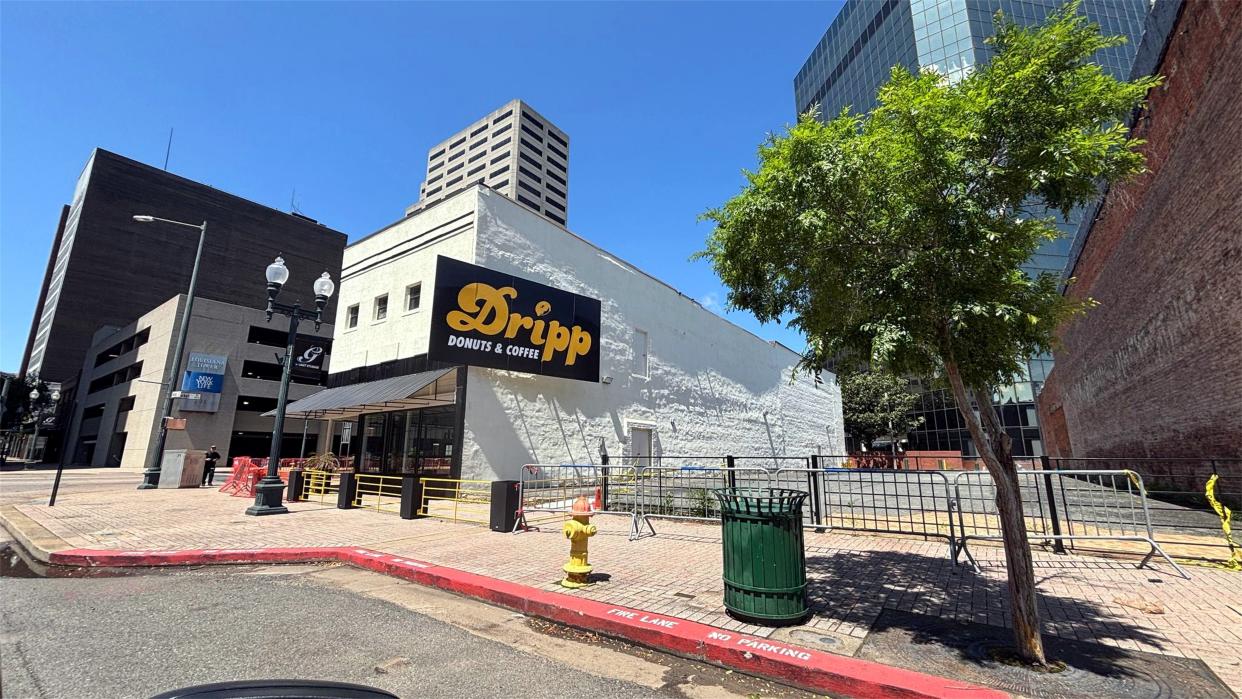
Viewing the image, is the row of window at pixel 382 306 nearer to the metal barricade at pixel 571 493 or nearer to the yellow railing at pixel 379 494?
the yellow railing at pixel 379 494

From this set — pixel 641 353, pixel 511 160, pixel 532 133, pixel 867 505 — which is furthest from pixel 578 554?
pixel 532 133

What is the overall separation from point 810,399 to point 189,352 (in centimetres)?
4503

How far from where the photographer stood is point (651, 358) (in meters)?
22.0

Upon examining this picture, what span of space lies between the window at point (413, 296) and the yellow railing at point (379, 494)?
17.6 feet

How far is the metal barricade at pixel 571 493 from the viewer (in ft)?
34.6

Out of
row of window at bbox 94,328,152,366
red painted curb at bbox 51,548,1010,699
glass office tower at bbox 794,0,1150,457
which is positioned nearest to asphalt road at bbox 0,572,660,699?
red painted curb at bbox 51,548,1010,699

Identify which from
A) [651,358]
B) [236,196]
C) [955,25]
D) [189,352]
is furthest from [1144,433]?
[236,196]

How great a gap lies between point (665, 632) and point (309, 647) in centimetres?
297

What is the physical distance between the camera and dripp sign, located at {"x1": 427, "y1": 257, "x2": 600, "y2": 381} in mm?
14305

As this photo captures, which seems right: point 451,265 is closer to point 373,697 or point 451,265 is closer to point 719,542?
point 719,542

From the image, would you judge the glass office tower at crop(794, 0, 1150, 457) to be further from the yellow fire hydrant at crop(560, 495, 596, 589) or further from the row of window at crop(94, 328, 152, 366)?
the row of window at crop(94, 328, 152, 366)

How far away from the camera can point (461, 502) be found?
41.2ft

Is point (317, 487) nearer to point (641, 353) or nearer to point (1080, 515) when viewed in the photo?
point (641, 353)

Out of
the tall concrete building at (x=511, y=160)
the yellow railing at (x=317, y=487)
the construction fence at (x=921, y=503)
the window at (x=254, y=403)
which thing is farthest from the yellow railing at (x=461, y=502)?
the tall concrete building at (x=511, y=160)
